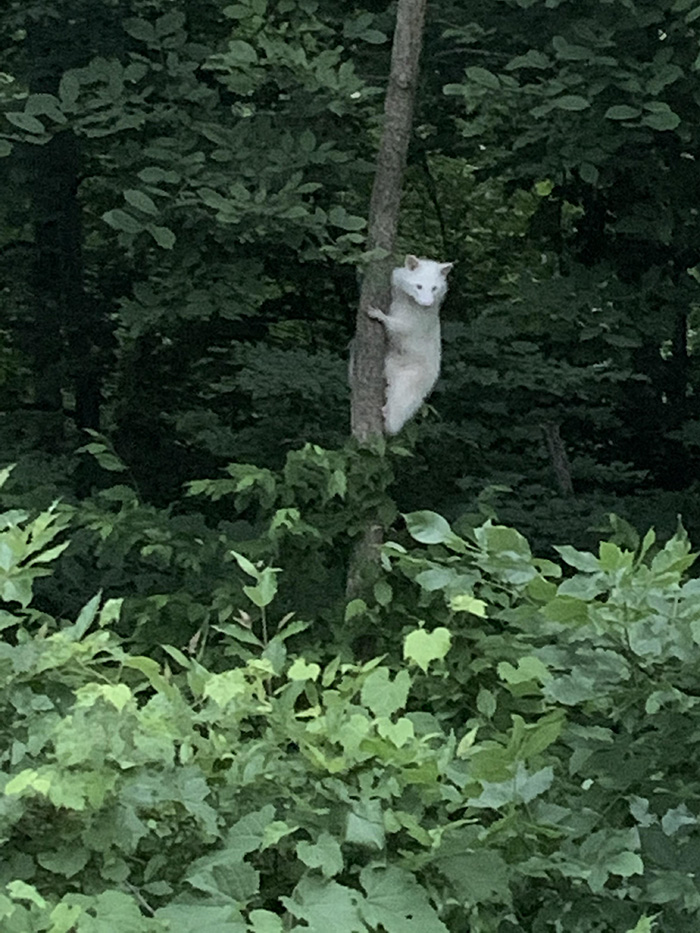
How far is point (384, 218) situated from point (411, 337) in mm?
488

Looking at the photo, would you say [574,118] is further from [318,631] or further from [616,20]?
[318,631]

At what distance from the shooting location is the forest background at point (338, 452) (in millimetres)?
1424

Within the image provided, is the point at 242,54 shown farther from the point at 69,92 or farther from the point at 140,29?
the point at 140,29

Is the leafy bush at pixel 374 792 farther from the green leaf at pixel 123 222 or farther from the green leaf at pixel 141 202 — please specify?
the green leaf at pixel 123 222

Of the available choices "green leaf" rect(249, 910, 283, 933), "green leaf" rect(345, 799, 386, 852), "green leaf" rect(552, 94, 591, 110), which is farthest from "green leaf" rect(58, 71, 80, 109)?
"green leaf" rect(249, 910, 283, 933)

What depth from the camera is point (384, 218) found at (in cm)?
361

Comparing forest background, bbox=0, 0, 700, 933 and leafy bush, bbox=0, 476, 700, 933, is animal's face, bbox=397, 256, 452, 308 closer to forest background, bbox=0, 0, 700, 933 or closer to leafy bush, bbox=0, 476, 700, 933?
forest background, bbox=0, 0, 700, 933

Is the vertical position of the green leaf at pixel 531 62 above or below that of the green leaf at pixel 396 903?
above

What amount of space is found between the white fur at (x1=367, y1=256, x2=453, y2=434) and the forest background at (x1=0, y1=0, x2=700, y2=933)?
0.70 ft

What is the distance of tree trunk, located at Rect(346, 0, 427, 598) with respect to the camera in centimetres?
357

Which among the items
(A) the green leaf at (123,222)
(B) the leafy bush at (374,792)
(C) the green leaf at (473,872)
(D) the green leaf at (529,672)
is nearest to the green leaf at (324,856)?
(B) the leafy bush at (374,792)

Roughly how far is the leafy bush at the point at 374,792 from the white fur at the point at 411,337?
6.93 feet

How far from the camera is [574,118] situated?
13.4 feet

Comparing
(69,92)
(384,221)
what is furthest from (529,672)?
(69,92)
